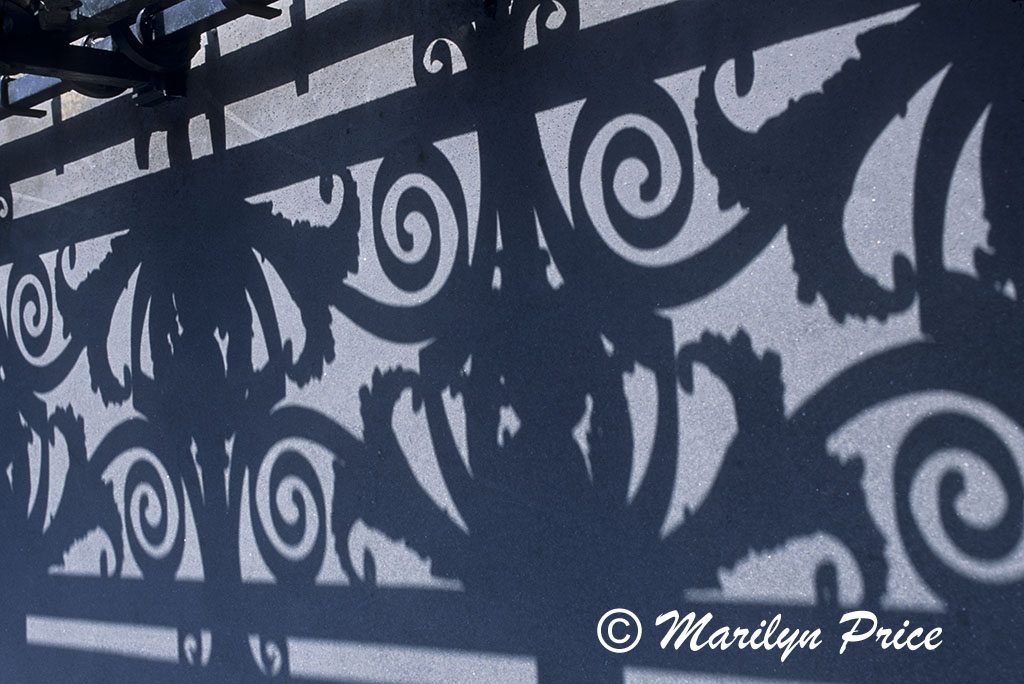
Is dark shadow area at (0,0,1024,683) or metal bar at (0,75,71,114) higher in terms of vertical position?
metal bar at (0,75,71,114)

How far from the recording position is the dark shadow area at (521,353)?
1130 mm

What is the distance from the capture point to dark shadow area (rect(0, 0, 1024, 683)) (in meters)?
1.13

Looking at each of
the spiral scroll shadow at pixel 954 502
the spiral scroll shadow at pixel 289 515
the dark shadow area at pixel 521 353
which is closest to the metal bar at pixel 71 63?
the dark shadow area at pixel 521 353

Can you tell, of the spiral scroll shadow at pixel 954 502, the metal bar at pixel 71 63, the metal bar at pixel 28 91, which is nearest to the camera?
the spiral scroll shadow at pixel 954 502

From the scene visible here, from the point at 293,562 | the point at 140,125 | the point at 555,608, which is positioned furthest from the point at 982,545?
the point at 140,125

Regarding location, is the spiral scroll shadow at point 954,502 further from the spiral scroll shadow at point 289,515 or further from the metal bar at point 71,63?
the metal bar at point 71,63

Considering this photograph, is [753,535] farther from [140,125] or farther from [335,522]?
[140,125]

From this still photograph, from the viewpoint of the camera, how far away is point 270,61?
1.82 metres

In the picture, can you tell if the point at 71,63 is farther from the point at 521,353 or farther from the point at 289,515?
the point at 521,353

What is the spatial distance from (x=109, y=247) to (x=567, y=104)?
1.19 meters

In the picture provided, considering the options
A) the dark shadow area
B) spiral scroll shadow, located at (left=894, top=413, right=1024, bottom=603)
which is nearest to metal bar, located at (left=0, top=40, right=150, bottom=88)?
the dark shadow area

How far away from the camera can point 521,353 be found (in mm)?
1465

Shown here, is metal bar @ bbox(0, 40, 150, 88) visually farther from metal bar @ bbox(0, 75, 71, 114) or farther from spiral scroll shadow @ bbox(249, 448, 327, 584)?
spiral scroll shadow @ bbox(249, 448, 327, 584)

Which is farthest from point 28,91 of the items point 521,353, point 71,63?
point 521,353
